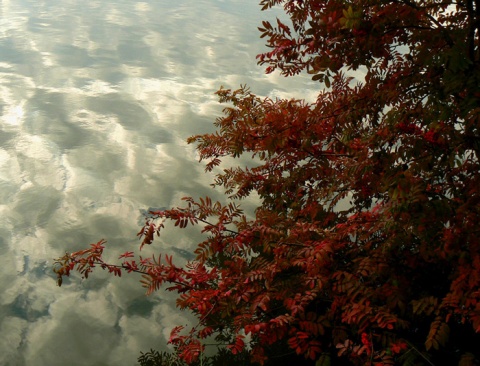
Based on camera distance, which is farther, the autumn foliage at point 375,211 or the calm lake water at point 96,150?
the calm lake water at point 96,150

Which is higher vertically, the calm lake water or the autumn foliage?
the autumn foliage

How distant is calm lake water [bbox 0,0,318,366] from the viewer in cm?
427

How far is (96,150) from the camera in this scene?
7.23 metres

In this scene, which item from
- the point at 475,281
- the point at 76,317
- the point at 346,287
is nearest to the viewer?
the point at 475,281

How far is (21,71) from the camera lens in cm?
1004

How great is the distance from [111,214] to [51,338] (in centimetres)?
202

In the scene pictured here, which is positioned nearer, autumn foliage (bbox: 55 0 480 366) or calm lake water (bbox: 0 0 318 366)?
A: autumn foliage (bbox: 55 0 480 366)

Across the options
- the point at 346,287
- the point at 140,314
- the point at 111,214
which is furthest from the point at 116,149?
the point at 346,287

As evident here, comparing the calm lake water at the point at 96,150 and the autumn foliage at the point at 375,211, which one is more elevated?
the autumn foliage at the point at 375,211

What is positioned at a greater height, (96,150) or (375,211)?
(375,211)

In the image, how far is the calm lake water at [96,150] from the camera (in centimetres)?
427

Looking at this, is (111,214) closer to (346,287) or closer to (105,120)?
(105,120)

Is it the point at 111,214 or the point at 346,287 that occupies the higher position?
the point at 346,287

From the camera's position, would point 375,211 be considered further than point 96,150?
No
